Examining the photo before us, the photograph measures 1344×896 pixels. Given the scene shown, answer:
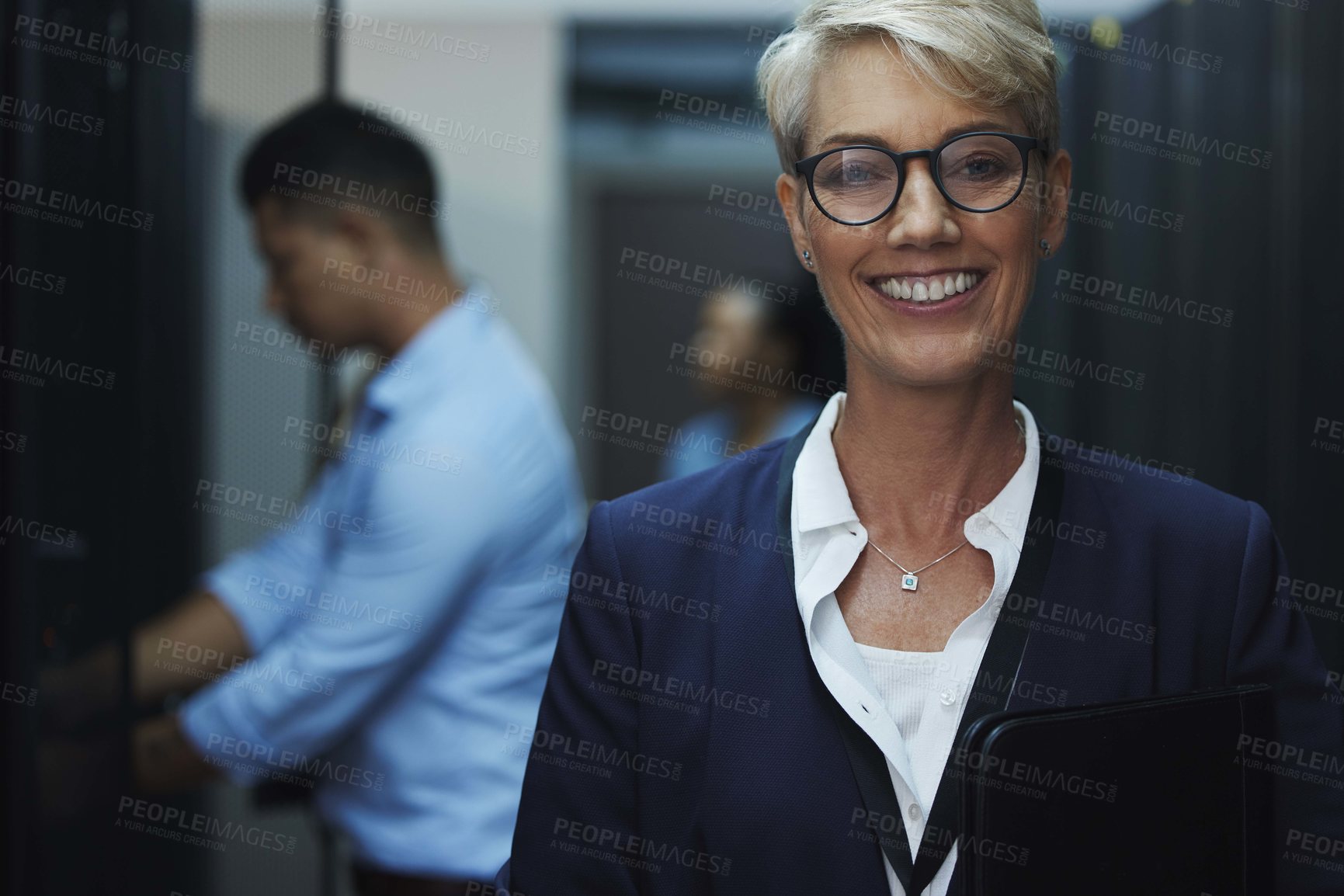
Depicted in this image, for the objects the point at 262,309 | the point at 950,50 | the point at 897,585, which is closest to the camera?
the point at 950,50

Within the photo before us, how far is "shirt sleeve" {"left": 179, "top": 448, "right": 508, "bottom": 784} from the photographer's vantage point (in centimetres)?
208

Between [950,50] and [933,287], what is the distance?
229 millimetres

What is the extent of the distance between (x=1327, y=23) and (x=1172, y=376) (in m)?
0.72

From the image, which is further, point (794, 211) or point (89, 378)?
point (89, 378)

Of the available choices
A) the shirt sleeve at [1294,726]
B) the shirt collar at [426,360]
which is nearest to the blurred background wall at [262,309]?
the shirt collar at [426,360]

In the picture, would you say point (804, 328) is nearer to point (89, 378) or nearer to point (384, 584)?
point (384, 584)

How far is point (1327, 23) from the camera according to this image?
202cm

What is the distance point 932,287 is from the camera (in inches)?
48.0

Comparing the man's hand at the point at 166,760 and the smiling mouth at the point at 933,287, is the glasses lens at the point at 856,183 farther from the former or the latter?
the man's hand at the point at 166,760

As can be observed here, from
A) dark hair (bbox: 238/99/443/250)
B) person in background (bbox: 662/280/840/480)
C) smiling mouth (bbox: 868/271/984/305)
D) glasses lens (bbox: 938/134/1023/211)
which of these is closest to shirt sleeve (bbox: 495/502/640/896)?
smiling mouth (bbox: 868/271/984/305)

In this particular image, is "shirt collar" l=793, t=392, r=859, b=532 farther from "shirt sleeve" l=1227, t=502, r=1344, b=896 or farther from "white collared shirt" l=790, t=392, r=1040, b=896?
"shirt sleeve" l=1227, t=502, r=1344, b=896

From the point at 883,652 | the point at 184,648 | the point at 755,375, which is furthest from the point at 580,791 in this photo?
the point at 755,375

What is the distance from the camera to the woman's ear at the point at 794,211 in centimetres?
134

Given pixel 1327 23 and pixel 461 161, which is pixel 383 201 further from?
pixel 461 161
